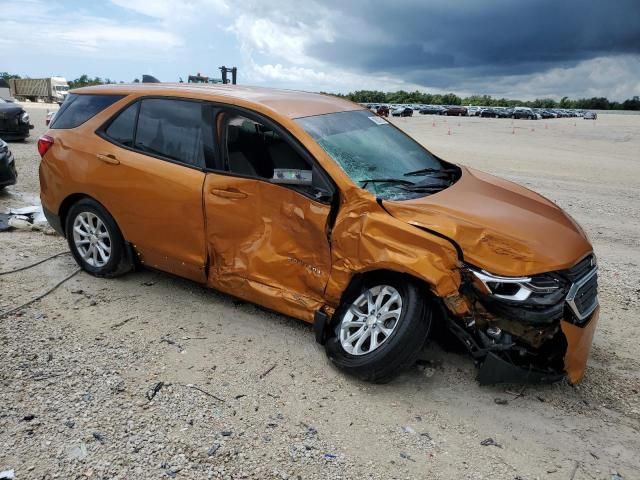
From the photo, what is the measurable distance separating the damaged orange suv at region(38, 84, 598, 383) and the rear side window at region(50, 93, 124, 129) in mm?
18

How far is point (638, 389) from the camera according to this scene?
359cm

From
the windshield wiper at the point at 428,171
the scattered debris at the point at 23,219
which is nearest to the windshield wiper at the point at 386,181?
the windshield wiper at the point at 428,171

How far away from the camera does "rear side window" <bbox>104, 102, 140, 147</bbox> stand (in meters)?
4.59

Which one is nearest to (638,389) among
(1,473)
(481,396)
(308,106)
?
(481,396)

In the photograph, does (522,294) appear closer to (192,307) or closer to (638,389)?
(638,389)

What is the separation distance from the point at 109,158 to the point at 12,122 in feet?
39.4

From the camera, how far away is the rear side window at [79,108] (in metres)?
4.82

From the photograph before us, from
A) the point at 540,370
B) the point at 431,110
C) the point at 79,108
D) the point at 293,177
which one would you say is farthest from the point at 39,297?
the point at 431,110

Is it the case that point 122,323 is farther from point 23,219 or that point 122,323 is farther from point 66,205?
point 23,219

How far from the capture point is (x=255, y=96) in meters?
4.20

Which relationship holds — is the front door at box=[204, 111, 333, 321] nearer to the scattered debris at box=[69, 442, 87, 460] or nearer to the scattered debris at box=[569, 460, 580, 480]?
the scattered debris at box=[69, 442, 87, 460]

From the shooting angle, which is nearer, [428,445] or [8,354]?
[428,445]

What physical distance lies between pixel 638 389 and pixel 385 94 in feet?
413

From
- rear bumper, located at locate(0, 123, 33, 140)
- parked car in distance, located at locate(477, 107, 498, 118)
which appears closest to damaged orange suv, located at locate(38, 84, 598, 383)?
rear bumper, located at locate(0, 123, 33, 140)
